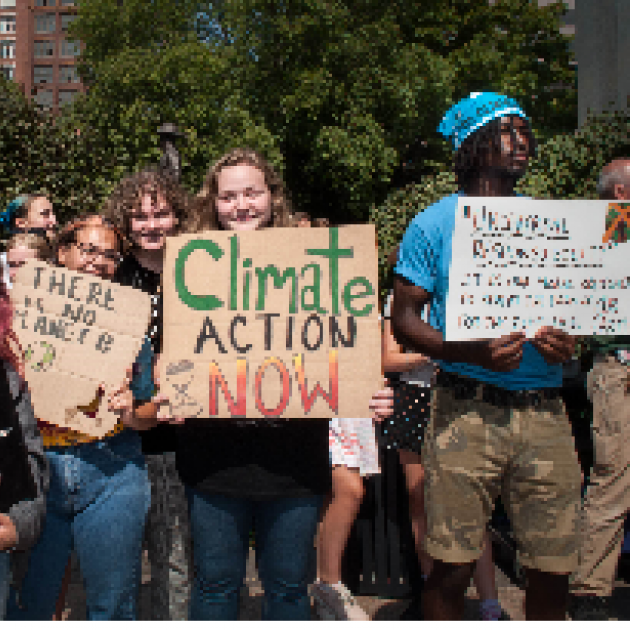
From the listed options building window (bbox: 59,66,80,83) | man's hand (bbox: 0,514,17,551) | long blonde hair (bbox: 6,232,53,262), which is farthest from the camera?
building window (bbox: 59,66,80,83)

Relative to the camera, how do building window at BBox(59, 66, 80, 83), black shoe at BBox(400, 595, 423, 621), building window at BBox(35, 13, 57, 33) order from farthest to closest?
building window at BBox(59, 66, 80, 83)
building window at BBox(35, 13, 57, 33)
black shoe at BBox(400, 595, 423, 621)

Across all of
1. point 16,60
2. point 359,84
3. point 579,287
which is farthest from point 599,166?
point 16,60

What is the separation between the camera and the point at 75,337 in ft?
7.16

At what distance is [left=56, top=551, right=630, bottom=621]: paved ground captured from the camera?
3359 mm

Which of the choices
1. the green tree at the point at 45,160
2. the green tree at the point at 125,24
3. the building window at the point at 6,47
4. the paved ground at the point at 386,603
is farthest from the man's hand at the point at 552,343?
the building window at the point at 6,47

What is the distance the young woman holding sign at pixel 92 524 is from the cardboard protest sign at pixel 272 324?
26 centimetres

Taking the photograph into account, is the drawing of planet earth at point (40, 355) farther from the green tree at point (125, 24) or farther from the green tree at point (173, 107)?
the green tree at point (125, 24)

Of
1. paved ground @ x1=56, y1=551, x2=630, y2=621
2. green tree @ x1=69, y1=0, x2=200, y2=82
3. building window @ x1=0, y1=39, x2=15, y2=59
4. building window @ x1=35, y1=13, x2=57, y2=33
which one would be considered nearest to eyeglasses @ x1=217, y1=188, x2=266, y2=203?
paved ground @ x1=56, y1=551, x2=630, y2=621

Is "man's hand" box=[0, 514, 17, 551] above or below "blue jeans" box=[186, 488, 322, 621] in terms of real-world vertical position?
above

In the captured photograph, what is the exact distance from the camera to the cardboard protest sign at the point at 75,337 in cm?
213

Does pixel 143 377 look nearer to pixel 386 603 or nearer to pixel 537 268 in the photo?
pixel 537 268

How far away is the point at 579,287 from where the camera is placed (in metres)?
2.17

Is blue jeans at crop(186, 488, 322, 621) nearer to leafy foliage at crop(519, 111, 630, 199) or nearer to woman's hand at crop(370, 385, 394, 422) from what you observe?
→ woman's hand at crop(370, 385, 394, 422)

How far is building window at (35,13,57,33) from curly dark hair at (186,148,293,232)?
342 ft
